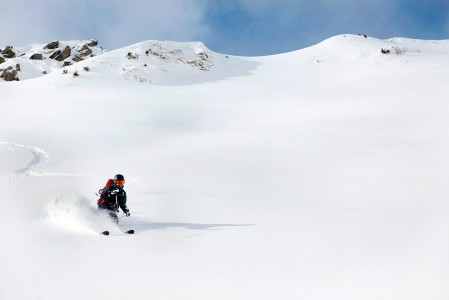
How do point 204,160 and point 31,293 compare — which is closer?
point 31,293

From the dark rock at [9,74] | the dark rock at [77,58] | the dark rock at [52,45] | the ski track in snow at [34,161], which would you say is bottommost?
the ski track in snow at [34,161]

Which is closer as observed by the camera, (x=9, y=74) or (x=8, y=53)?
(x=9, y=74)

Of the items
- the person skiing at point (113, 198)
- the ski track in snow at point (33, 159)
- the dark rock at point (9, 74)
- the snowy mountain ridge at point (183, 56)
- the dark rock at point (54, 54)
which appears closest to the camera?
the person skiing at point (113, 198)

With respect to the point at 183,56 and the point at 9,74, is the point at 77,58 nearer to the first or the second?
the point at 9,74

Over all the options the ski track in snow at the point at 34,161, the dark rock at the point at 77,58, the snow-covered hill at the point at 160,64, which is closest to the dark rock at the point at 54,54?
the dark rock at the point at 77,58

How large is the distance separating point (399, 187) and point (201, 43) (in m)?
36.2

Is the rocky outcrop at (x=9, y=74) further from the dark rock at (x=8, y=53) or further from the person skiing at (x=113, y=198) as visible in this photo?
the person skiing at (x=113, y=198)

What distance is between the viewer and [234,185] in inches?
438

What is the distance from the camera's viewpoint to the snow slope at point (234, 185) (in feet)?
17.3

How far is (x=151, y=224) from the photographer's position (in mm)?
8242

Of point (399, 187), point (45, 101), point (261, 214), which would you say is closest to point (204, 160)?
point (261, 214)

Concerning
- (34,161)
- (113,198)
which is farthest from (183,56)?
(113,198)

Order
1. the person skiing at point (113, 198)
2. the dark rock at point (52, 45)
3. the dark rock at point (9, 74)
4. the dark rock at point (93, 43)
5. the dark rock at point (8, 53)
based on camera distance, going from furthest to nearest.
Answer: the dark rock at point (8, 53), the dark rock at point (93, 43), the dark rock at point (52, 45), the dark rock at point (9, 74), the person skiing at point (113, 198)

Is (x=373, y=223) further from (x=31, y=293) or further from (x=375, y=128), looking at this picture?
(x=375, y=128)
